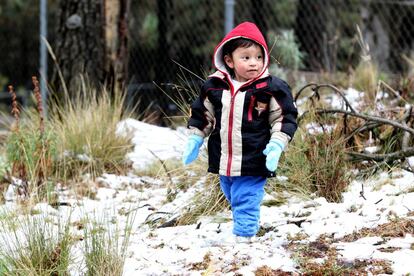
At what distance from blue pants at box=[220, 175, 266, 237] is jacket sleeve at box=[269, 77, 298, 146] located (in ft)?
0.86

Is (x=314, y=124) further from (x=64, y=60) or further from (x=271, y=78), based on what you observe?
(x=64, y=60)

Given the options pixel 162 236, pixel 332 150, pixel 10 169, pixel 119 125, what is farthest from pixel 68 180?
pixel 332 150

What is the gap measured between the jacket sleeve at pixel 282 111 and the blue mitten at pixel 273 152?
0.05 m

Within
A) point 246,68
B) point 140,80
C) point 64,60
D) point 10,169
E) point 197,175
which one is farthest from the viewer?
point 140,80

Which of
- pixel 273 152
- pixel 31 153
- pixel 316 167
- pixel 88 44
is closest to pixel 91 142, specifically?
pixel 31 153

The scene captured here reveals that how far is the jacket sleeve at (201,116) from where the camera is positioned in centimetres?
370

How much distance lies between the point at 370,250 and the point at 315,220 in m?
0.59

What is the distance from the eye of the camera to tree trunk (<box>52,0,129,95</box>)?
6.94 m

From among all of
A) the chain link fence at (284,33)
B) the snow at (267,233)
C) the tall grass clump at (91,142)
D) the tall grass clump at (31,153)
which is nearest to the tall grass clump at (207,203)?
the snow at (267,233)

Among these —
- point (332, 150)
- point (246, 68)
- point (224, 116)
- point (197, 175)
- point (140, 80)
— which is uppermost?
point (246, 68)

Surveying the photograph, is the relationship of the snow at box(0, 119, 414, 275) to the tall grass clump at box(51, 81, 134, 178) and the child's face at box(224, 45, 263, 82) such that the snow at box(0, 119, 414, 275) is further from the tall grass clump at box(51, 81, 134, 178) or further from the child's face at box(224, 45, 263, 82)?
the child's face at box(224, 45, 263, 82)

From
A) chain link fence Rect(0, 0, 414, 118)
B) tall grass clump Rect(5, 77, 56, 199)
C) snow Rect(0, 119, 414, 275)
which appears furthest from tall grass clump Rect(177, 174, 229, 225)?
chain link fence Rect(0, 0, 414, 118)

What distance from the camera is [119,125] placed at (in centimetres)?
611

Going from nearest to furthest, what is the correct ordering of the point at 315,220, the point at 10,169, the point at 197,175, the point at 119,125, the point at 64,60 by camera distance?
the point at 315,220 → the point at 197,175 → the point at 10,169 → the point at 119,125 → the point at 64,60
